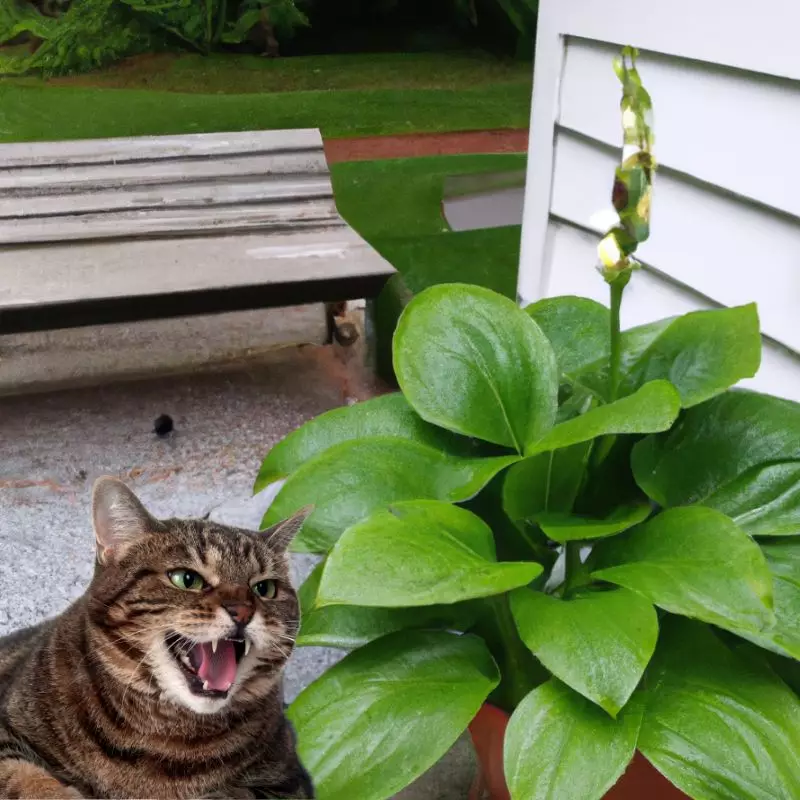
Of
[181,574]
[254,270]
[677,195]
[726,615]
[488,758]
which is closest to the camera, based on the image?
[726,615]

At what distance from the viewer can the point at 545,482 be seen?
0.81 meters

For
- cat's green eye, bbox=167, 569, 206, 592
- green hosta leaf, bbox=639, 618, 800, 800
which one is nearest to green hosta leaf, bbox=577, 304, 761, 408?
green hosta leaf, bbox=639, 618, 800, 800

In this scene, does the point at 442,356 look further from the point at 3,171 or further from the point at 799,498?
the point at 3,171

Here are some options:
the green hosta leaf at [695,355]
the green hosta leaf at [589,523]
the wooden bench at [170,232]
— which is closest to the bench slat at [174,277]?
the wooden bench at [170,232]

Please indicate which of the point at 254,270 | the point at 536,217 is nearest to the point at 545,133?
the point at 536,217

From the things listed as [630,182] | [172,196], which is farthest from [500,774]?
[172,196]

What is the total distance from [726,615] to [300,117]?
1.29 m

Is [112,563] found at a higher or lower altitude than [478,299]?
lower

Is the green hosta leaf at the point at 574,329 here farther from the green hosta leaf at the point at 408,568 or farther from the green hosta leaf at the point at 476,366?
the green hosta leaf at the point at 408,568

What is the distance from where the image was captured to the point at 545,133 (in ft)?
5.18

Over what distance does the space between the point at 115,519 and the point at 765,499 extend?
59cm

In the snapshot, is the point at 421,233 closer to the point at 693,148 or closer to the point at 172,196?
the point at 172,196

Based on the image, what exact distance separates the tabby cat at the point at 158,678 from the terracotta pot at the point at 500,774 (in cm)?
19

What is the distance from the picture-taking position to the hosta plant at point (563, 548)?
628 millimetres
